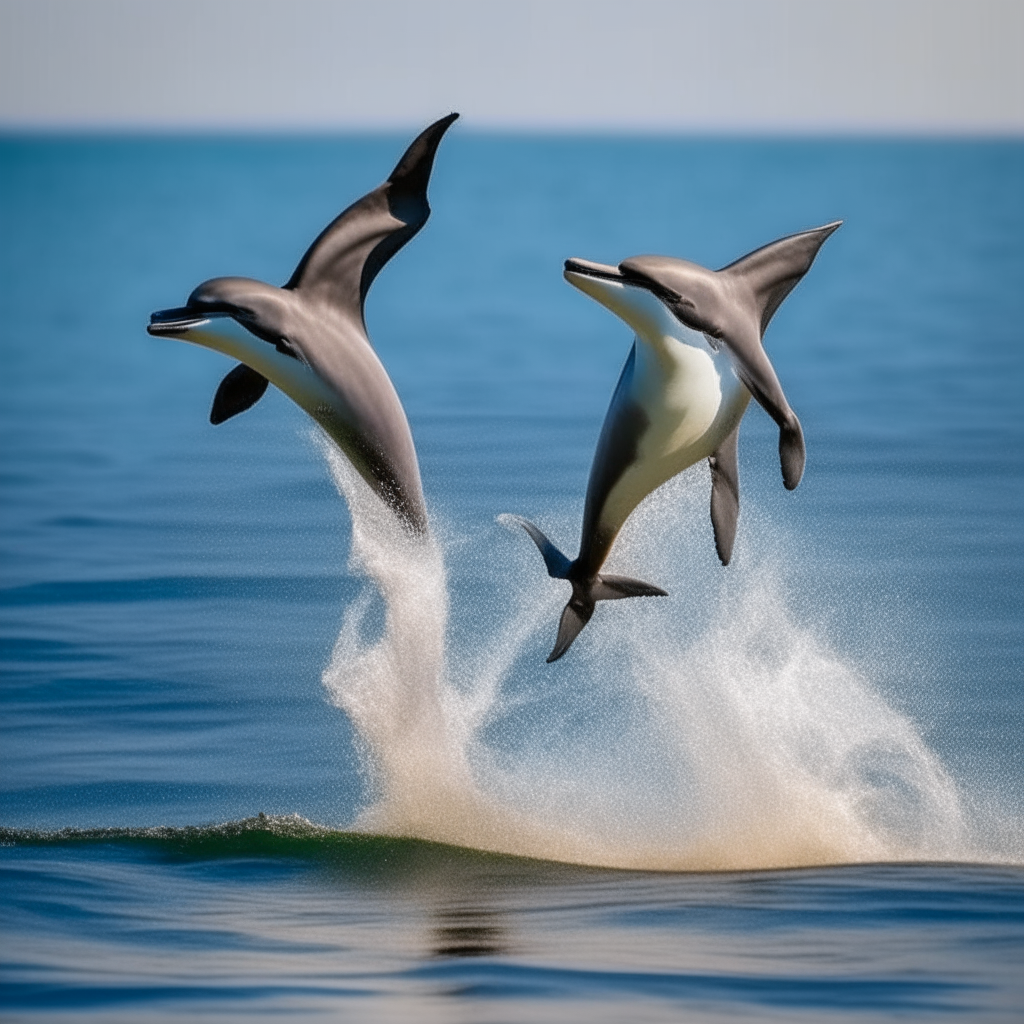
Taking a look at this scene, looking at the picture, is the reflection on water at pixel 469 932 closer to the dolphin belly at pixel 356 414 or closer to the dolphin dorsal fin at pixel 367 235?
the dolphin belly at pixel 356 414

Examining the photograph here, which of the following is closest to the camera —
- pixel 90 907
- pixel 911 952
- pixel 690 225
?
pixel 911 952

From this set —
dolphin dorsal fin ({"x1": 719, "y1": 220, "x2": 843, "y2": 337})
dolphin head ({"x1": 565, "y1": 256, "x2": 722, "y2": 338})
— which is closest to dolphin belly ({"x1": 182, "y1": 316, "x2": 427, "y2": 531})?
dolphin head ({"x1": 565, "y1": 256, "x2": 722, "y2": 338})

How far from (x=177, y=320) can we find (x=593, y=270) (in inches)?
100

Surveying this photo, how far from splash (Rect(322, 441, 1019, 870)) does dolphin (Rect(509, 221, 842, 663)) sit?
1229 mm

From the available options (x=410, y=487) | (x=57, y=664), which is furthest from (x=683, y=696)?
(x=57, y=664)

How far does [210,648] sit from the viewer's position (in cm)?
2072

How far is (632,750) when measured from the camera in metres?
17.6

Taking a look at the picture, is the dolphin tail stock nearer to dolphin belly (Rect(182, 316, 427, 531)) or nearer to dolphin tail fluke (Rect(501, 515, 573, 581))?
dolphin tail fluke (Rect(501, 515, 573, 581))

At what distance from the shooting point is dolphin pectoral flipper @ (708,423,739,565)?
1464 cm

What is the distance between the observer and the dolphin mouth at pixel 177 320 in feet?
46.7

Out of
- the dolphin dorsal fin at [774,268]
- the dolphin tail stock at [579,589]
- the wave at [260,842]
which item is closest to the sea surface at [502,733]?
the wave at [260,842]

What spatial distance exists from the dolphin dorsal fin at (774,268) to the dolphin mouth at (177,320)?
9.78 feet

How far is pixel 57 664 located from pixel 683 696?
581cm

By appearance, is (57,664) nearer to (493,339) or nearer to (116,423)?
(116,423)
